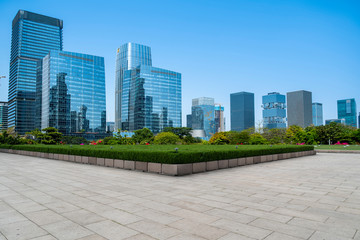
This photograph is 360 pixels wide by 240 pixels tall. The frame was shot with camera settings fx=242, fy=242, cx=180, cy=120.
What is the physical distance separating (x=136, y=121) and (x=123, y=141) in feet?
404

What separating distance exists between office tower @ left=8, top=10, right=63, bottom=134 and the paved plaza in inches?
6857

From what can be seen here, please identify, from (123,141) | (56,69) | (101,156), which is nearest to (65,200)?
(101,156)

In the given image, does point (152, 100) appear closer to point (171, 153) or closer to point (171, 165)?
point (171, 153)

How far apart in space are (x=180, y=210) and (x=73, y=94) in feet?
448

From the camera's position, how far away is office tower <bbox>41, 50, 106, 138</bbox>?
123m

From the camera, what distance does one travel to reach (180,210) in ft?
16.0

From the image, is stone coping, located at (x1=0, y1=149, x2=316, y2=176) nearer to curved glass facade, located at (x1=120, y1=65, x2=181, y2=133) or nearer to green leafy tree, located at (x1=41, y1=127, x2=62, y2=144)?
green leafy tree, located at (x1=41, y1=127, x2=62, y2=144)

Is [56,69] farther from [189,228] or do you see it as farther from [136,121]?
[189,228]

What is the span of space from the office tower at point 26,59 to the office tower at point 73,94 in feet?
116

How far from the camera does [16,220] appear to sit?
4.29 m

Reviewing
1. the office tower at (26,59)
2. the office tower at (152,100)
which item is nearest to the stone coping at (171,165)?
the office tower at (152,100)

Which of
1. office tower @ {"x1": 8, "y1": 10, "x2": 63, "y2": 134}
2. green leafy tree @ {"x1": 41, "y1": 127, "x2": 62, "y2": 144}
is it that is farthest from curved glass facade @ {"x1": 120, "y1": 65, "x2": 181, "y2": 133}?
green leafy tree @ {"x1": 41, "y1": 127, "x2": 62, "y2": 144}

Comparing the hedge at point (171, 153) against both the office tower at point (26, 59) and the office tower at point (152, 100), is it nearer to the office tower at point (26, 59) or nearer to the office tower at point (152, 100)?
the office tower at point (152, 100)

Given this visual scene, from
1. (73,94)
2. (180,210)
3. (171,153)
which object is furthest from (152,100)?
(180,210)
